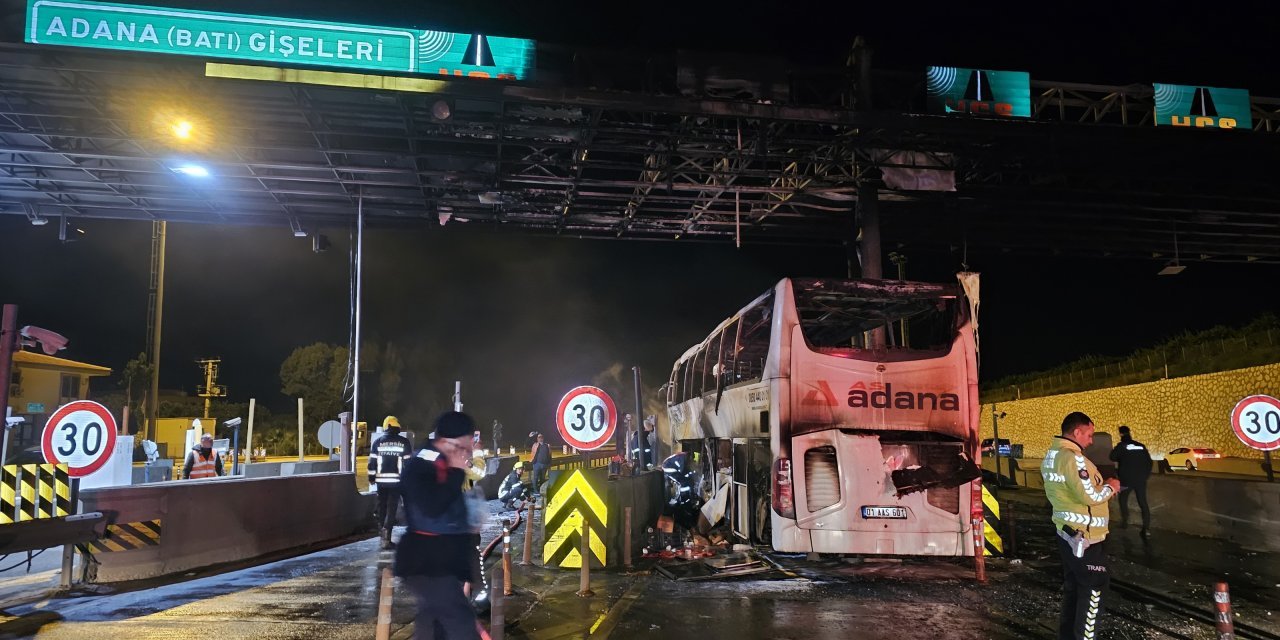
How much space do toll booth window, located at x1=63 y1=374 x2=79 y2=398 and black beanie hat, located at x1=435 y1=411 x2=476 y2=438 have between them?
5857 cm

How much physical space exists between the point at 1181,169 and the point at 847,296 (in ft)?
38.1

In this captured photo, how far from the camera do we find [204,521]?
424 inches

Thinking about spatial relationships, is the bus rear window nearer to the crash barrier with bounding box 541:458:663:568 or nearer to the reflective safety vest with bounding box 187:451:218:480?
the crash barrier with bounding box 541:458:663:568

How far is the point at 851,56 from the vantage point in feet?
52.4

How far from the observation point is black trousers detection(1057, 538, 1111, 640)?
5547mm

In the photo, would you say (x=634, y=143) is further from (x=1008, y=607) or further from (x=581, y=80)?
(x=1008, y=607)

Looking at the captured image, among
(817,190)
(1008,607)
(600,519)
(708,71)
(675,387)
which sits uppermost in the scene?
(708,71)

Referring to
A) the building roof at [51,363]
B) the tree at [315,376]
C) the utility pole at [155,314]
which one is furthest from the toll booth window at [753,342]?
the tree at [315,376]

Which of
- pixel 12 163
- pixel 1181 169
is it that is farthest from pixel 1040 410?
pixel 12 163

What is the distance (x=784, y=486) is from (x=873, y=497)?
1.08 metres

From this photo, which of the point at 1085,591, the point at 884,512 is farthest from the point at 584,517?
the point at 1085,591

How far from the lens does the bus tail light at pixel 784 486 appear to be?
32.5 feet

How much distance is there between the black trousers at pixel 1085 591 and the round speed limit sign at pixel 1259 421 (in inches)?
325

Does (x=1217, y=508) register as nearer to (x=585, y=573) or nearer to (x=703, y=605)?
(x=703, y=605)
